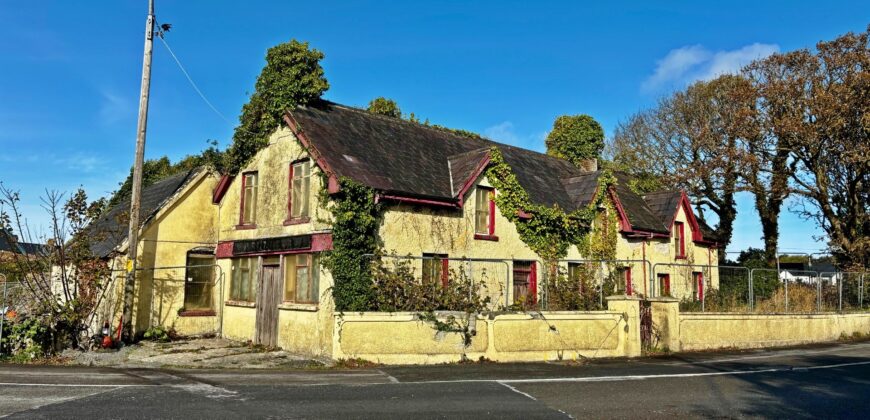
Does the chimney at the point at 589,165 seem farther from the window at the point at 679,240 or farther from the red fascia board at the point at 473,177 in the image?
the red fascia board at the point at 473,177

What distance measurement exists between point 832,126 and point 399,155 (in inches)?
751

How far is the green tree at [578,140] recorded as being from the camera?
3519cm

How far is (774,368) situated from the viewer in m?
13.8

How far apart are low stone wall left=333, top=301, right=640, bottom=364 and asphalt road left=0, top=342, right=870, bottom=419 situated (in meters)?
0.72

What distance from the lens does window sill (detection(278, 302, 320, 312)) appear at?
629 inches

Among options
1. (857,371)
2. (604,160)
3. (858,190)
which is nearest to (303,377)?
(857,371)

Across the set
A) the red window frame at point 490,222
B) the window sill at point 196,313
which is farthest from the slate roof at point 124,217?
the red window frame at point 490,222

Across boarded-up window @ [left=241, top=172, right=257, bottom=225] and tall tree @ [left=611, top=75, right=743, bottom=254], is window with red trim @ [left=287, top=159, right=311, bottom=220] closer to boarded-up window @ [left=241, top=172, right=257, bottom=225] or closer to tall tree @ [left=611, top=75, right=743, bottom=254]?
boarded-up window @ [left=241, top=172, right=257, bottom=225]

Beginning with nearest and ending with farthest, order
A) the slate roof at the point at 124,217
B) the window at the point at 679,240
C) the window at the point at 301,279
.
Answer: the window at the point at 301,279 → the slate roof at the point at 124,217 → the window at the point at 679,240

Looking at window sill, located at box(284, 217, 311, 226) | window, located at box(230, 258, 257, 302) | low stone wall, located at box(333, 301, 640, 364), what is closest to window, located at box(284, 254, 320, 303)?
window sill, located at box(284, 217, 311, 226)

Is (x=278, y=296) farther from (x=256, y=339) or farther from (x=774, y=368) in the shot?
(x=774, y=368)

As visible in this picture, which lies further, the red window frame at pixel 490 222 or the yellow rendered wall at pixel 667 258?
the yellow rendered wall at pixel 667 258

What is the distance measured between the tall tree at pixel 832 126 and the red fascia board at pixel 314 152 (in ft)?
69.5

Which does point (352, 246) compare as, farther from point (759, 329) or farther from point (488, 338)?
point (759, 329)
